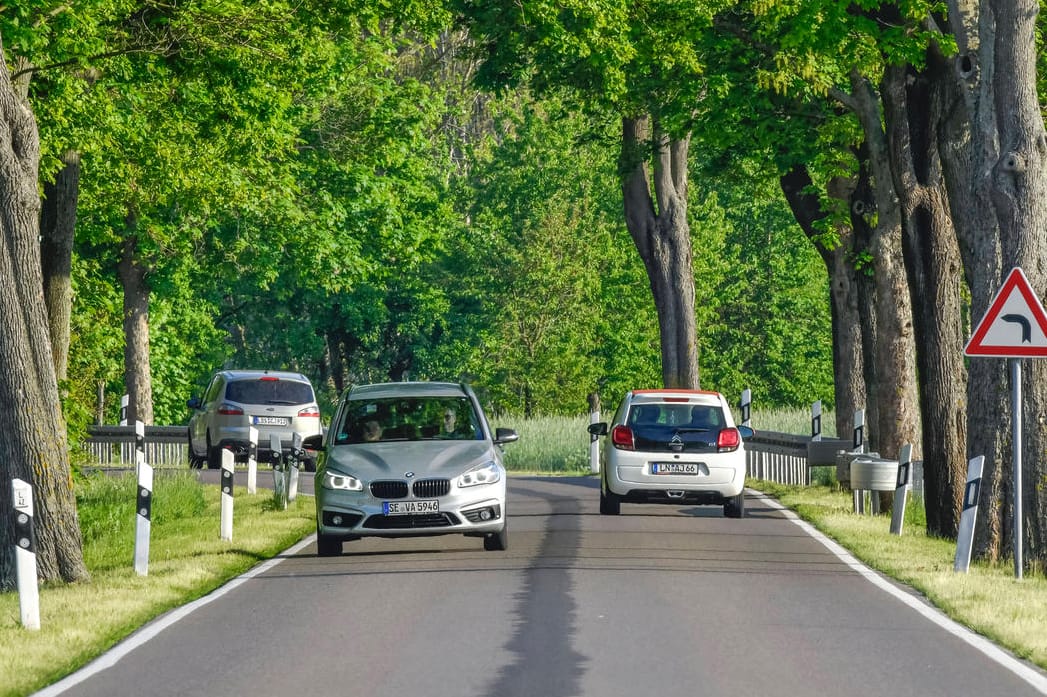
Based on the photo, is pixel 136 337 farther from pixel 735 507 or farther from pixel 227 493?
pixel 227 493

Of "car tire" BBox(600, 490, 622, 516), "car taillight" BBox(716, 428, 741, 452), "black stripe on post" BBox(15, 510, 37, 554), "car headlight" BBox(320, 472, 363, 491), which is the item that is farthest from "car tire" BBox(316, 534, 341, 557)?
"car taillight" BBox(716, 428, 741, 452)

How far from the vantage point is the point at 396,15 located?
1002 inches

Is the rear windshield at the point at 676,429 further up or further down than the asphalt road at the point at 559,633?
further up

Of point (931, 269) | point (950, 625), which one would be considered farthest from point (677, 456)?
point (950, 625)

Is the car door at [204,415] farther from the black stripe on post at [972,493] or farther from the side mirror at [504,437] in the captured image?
the black stripe on post at [972,493]

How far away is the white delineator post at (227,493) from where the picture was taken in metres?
19.1

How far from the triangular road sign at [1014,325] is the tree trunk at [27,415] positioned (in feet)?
25.1

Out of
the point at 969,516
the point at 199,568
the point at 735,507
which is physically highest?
the point at 969,516

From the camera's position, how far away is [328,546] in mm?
17922

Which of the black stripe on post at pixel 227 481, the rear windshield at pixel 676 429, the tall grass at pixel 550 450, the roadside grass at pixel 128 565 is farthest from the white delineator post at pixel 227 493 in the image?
the tall grass at pixel 550 450

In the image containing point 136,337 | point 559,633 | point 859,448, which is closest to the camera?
point 559,633

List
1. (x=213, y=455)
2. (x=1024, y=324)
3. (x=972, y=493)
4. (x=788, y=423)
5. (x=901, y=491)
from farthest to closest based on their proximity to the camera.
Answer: (x=788, y=423), (x=213, y=455), (x=901, y=491), (x=972, y=493), (x=1024, y=324)

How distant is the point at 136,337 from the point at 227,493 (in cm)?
2710

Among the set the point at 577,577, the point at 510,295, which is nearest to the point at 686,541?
the point at 577,577
